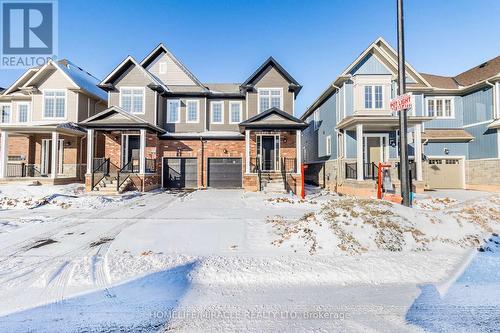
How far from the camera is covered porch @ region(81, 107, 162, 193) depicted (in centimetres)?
1441

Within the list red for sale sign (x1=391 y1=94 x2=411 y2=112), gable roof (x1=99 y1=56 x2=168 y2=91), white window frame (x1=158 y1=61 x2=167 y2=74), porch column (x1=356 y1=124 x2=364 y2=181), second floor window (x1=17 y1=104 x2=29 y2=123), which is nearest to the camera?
red for sale sign (x1=391 y1=94 x2=411 y2=112)

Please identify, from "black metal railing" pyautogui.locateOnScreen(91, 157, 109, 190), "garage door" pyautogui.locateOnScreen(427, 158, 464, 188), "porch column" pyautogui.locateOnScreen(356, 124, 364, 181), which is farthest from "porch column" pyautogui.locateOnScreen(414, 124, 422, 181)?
"black metal railing" pyautogui.locateOnScreen(91, 157, 109, 190)

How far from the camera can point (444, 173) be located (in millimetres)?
16359

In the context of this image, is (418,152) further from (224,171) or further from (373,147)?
(224,171)

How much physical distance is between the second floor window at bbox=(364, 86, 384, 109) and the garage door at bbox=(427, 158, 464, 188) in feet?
19.1

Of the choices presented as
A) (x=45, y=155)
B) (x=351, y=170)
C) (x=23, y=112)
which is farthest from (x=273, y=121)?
(x=23, y=112)

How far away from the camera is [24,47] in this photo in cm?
1262

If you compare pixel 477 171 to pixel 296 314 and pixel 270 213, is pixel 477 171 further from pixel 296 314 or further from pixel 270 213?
pixel 296 314

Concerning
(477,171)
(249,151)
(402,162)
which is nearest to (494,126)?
(477,171)

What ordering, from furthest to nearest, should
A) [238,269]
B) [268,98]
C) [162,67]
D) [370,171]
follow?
[162,67], [268,98], [370,171], [238,269]

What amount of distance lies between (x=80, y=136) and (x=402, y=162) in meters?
20.3

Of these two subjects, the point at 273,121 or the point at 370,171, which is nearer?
the point at 370,171

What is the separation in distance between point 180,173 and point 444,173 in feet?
61.7

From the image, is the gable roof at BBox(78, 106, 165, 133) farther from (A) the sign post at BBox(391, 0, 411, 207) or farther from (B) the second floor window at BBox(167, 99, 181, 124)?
(A) the sign post at BBox(391, 0, 411, 207)
